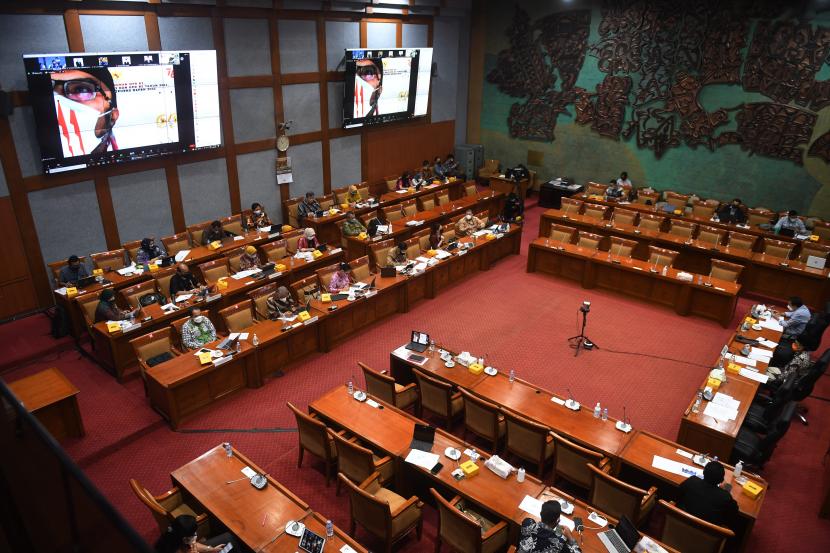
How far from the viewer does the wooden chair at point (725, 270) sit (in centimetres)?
1128

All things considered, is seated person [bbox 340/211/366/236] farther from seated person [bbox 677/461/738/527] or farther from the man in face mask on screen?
seated person [bbox 677/461/738/527]

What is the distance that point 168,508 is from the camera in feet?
19.2

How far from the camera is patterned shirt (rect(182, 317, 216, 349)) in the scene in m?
8.70

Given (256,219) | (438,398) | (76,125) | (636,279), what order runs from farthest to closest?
(256,219), (636,279), (76,125), (438,398)

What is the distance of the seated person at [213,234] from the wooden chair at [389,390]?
5.80m

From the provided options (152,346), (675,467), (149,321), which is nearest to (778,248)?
(675,467)

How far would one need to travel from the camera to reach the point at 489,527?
570 centimetres

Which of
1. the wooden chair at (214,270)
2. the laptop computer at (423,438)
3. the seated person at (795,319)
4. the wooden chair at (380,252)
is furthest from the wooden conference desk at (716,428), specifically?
the wooden chair at (214,270)

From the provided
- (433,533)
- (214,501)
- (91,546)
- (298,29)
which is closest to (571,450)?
(433,533)

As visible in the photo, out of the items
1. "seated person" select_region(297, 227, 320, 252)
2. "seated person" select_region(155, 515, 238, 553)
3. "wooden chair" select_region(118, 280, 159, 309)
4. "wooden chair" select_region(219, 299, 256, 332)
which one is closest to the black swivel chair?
"seated person" select_region(155, 515, 238, 553)

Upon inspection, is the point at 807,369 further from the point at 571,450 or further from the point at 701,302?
the point at 571,450

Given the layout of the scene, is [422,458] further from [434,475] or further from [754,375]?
[754,375]

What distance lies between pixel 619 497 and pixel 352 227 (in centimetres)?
878

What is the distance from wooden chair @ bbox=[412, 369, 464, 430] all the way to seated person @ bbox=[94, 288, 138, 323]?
4.87 metres
